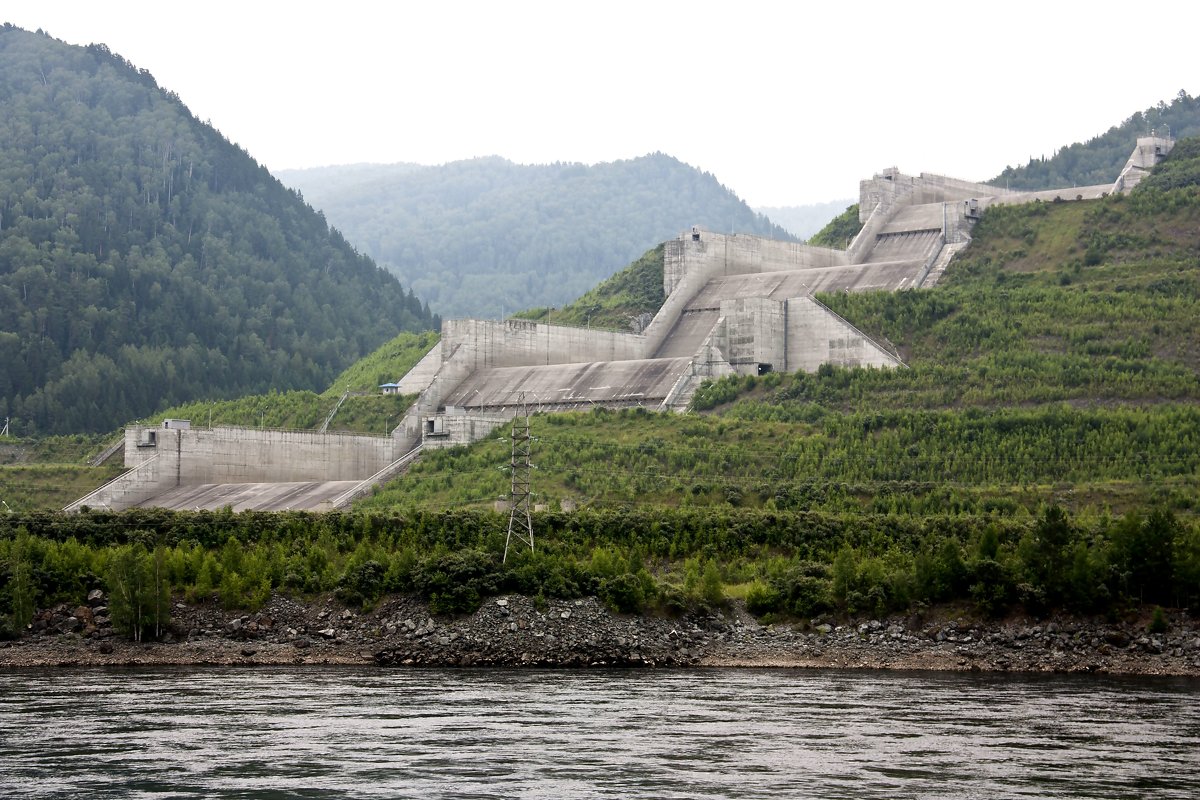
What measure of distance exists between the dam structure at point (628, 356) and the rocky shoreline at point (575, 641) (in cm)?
3144

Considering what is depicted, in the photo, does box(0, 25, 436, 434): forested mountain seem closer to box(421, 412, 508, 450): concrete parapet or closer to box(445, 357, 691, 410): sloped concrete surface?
box(445, 357, 691, 410): sloped concrete surface

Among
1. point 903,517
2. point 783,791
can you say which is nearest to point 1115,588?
point 903,517

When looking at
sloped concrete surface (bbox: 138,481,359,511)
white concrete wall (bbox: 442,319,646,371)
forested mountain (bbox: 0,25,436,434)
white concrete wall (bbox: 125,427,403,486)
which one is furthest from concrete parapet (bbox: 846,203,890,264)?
forested mountain (bbox: 0,25,436,434)

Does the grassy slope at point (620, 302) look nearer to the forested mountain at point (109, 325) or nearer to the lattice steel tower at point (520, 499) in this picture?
the lattice steel tower at point (520, 499)

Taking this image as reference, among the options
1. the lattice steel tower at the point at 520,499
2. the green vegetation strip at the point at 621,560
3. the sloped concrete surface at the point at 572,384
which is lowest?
the green vegetation strip at the point at 621,560

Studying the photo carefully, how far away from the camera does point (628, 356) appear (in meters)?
132

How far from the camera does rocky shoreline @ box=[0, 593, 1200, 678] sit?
6184 centimetres

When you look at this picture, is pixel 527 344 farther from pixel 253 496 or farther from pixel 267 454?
pixel 253 496

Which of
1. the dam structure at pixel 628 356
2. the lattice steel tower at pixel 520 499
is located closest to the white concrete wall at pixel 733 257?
the dam structure at pixel 628 356

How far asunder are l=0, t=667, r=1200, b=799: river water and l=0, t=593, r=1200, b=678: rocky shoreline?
321cm

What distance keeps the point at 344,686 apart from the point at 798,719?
546 inches

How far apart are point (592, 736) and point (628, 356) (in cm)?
8696

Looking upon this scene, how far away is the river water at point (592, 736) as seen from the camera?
3981cm

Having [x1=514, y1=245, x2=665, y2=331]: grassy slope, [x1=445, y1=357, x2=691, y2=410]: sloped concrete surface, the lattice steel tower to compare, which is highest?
[x1=514, y1=245, x2=665, y2=331]: grassy slope
